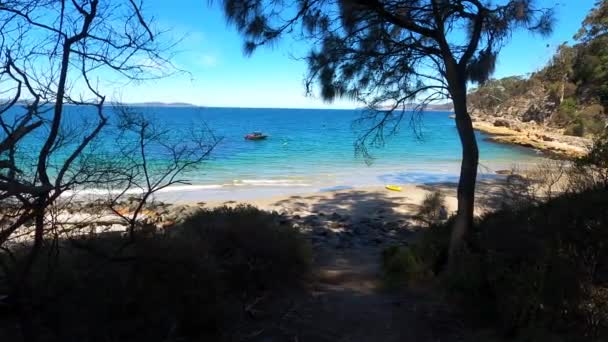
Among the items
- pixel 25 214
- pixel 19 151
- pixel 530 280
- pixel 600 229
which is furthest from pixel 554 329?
pixel 19 151

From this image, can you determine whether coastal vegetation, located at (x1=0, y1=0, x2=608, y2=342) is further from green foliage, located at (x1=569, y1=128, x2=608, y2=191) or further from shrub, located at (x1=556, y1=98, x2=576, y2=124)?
shrub, located at (x1=556, y1=98, x2=576, y2=124)

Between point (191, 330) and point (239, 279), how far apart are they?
3.31 feet

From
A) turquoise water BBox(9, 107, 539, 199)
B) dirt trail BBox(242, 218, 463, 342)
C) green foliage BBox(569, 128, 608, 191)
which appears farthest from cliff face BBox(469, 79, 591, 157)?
dirt trail BBox(242, 218, 463, 342)

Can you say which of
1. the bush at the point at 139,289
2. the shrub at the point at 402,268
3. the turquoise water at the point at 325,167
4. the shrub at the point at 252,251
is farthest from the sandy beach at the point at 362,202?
the bush at the point at 139,289

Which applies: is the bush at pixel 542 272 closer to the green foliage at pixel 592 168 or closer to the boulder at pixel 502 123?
the green foliage at pixel 592 168

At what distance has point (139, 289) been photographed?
306 centimetres

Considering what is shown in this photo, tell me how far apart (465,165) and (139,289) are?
333 cm

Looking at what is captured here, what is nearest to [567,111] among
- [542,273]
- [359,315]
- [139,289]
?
[359,315]

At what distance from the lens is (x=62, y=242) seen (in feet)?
11.2

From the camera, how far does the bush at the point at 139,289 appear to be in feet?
8.96

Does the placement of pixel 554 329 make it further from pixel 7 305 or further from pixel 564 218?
pixel 7 305

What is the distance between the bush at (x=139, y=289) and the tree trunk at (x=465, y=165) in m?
2.16

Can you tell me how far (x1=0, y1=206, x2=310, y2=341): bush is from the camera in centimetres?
273

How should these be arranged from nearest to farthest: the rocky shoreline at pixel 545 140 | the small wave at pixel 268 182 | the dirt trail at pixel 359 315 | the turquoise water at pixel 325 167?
the dirt trail at pixel 359 315, the small wave at pixel 268 182, the turquoise water at pixel 325 167, the rocky shoreline at pixel 545 140
